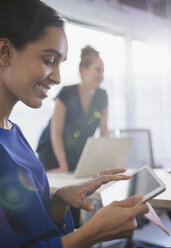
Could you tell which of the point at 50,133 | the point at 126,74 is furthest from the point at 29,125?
the point at 126,74

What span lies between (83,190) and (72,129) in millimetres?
1207

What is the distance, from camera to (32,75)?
0.86m

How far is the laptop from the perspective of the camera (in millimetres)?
1463

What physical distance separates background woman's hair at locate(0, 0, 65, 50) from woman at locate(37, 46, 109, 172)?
121cm

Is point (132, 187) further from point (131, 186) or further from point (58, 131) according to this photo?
point (58, 131)

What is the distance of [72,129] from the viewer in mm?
2178

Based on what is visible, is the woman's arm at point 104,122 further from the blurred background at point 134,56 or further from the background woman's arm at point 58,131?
the blurred background at point 134,56

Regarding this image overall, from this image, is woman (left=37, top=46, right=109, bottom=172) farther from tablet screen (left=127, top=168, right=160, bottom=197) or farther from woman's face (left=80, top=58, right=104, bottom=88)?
tablet screen (left=127, top=168, right=160, bottom=197)

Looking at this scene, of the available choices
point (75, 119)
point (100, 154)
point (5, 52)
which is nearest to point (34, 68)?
point (5, 52)

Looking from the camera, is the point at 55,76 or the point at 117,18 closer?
the point at 55,76

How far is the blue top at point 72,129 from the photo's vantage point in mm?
2115

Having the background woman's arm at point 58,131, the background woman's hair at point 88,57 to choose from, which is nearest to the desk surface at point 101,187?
the background woman's arm at point 58,131

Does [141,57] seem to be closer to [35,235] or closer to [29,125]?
[29,125]

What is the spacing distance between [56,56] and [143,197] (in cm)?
48
